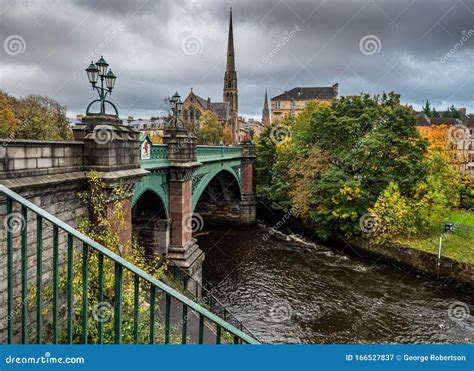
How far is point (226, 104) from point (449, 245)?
69.4 meters

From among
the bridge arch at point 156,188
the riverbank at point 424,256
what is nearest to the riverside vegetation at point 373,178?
the riverbank at point 424,256

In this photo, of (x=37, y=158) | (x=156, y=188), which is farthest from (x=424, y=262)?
(x=37, y=158)

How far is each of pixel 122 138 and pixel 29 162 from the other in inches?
111

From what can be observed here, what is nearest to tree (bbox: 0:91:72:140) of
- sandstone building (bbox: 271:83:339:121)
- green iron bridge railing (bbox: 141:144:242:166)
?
green iron bridge railing (bbox: 141:144:242:166)

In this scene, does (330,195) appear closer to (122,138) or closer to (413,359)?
(122,138)

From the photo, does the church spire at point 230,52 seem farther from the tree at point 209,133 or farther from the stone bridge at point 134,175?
the stone bridge at point 134,175

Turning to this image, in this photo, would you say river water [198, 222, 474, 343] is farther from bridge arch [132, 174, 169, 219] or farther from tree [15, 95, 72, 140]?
tree [15, 95, 72, 140]

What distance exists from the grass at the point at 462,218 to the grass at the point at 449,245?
5.17 meters

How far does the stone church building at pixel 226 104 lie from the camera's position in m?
80.6

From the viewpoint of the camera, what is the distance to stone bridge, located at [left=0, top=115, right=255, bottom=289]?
268 inches

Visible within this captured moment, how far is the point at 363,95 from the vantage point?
27984mm

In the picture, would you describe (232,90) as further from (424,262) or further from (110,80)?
(110,80)

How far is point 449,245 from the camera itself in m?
22.2

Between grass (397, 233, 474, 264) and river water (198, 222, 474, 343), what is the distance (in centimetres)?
177
